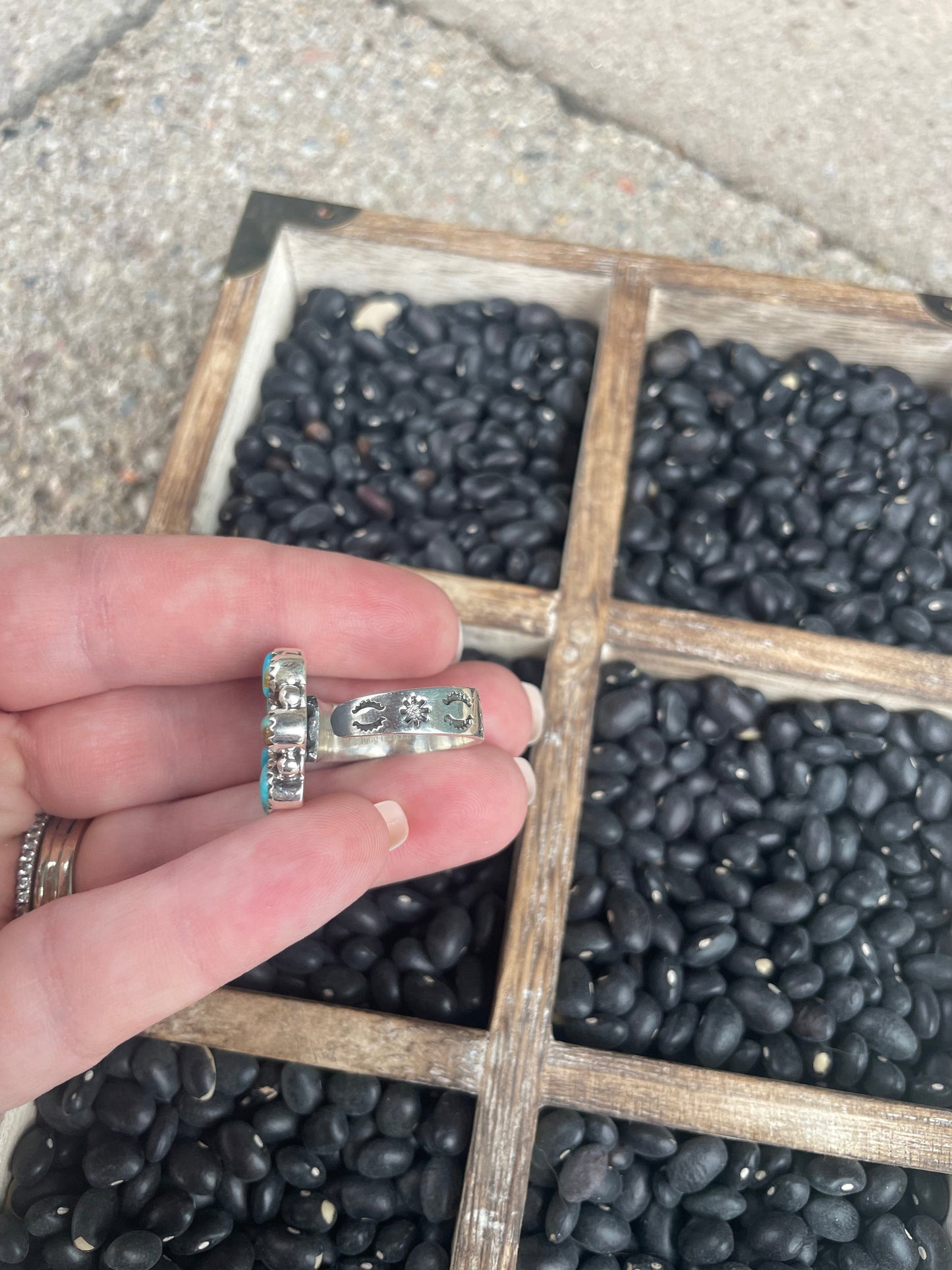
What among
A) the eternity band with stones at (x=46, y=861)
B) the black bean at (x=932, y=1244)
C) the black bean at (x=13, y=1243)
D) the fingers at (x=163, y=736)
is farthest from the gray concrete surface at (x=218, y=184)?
the black bean at (x=932, y=1244)

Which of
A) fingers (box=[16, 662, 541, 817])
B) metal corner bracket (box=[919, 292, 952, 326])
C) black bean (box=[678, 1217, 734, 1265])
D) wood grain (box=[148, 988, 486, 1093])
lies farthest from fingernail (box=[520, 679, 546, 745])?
metal corner bracket (box=[919, 292, 952, 326])

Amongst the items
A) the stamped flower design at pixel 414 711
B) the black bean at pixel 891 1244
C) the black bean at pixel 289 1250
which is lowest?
the black bean at pixel 891 1244

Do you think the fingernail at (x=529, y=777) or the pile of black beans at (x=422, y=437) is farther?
the pile of black beans at (x=422, y=437)

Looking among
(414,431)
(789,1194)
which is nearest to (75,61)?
(414,431)

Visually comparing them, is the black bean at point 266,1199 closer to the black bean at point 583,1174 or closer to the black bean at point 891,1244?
the black bean at point 583,1174

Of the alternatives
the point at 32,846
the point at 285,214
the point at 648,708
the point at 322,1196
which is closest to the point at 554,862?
the point at 648,708

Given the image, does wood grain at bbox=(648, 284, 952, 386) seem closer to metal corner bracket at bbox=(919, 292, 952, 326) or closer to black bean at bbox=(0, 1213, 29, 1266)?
metal corner bracket at bbox=(919, 292, 952, 326)

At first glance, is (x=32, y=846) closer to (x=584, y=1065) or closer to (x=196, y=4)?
(x=584, y=1065)
